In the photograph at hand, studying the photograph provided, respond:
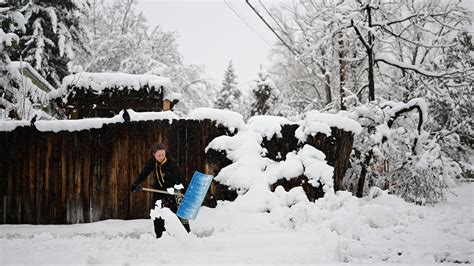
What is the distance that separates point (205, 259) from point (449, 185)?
8.27m

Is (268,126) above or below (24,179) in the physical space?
above

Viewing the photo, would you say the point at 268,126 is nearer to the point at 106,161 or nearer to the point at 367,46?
the point at 106,161

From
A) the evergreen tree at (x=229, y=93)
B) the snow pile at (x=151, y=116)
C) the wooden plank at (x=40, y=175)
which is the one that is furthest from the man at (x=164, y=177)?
the evergreen tree at (x=229, y=93)

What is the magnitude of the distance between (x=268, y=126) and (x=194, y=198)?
2.79 metres

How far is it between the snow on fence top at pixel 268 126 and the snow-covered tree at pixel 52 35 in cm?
1380

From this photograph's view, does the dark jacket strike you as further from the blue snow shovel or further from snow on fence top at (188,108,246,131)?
snow on fence top at (188,108,246,131)

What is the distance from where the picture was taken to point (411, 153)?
9477mm

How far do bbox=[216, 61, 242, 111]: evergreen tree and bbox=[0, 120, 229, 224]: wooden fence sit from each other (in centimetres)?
3252

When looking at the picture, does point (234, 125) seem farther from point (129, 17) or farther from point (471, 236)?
point (129, 17)

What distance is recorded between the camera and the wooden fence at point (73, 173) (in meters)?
7.11

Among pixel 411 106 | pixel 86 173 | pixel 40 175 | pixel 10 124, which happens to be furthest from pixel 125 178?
pixel 411 106

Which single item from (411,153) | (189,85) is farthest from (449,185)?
(189,85)

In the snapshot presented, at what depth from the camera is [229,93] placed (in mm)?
40969

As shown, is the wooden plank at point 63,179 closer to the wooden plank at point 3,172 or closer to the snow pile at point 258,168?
the wooden plank at point 3,172
